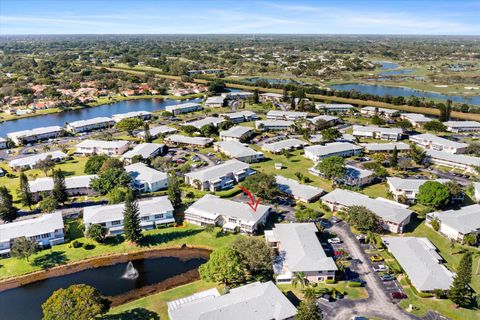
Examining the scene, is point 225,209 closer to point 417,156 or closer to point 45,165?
point 45,165

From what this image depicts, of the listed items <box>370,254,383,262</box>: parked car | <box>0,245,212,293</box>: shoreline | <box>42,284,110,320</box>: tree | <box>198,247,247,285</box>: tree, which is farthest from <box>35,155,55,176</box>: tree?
<box>370,254,383,262</box>: parked car

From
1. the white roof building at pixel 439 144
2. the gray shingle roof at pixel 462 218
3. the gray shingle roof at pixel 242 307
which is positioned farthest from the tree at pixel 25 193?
the white roof building at pixel 439 144

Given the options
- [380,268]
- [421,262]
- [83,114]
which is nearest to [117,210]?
[380,268]

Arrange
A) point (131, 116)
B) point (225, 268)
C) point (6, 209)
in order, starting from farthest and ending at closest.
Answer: point (131, 116) < point (6, 209) < point (225, 268)

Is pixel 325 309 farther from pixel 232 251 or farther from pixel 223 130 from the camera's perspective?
pixel 223 130

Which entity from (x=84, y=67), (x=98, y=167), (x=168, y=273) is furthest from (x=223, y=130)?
(x=84, y=67)

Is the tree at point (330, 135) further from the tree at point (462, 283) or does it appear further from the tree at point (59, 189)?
the tree at point (59, 189)

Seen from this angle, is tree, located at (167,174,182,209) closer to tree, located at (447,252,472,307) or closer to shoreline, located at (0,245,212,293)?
shoreline, located at (0,245,212,293)
